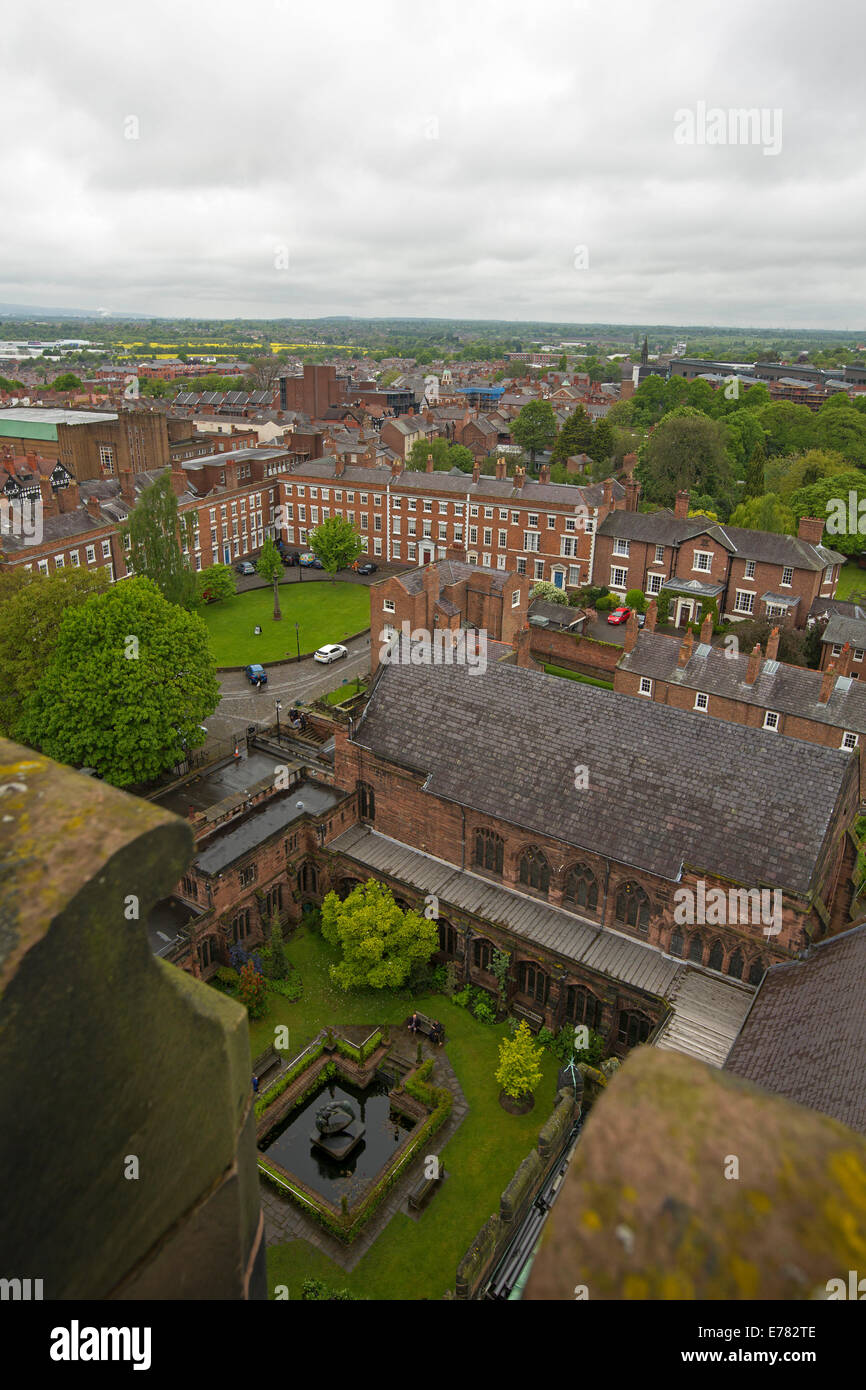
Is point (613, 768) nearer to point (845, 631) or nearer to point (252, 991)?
point (252, 991)

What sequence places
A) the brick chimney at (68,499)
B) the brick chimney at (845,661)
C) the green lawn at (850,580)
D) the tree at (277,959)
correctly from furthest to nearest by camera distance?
the green lawn at (850,580)
the brick chimney at (68,499)
the brick chimney at (845,661)
the tree at (277,959)

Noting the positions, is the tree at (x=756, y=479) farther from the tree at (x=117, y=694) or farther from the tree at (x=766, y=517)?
the tree at (x=117, y=694)

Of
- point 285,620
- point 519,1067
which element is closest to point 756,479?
point 285,620

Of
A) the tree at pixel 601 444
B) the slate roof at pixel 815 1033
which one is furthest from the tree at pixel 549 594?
the tree at pixel 601 444

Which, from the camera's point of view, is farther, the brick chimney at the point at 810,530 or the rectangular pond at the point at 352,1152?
the brick chimney at the point at 810,530

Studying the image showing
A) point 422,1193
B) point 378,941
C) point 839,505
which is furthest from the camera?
point 839,505

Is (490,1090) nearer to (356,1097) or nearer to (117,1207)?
(356,1097)

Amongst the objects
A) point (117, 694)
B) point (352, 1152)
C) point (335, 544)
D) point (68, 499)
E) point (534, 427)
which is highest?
point (534, 427)
